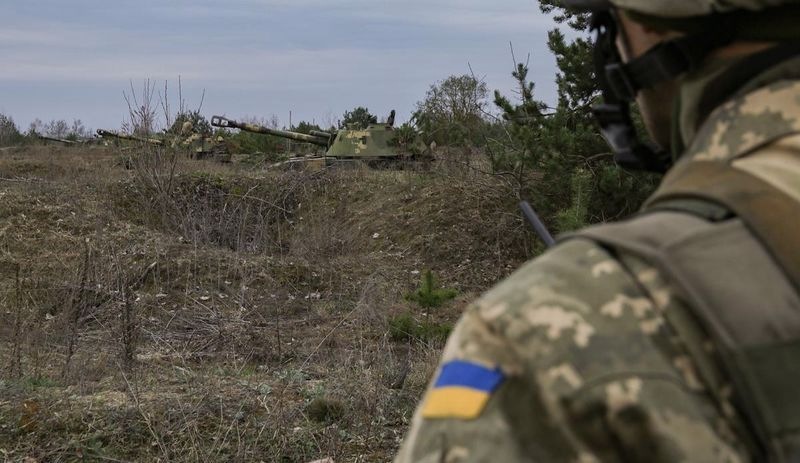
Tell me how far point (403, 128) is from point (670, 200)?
786 inches

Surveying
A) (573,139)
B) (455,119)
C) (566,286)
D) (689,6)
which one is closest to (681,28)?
(689,6)

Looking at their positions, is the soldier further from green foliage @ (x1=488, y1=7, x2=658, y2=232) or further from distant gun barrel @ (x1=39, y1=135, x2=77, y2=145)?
distant gun barrel @ (x1=39, y1=135, x2=77, y2=145)

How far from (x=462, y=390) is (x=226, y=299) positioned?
9.51 meters

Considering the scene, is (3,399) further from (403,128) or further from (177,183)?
(403,128)

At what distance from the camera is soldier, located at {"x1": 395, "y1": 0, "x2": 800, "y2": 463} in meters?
0.82

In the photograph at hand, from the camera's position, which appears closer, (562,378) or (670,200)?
(562,378)

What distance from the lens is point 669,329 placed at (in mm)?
865

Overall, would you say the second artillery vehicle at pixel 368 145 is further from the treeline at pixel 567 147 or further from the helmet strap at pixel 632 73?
the helmet strap at pixel 632 73

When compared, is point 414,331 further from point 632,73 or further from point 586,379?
point 586,379

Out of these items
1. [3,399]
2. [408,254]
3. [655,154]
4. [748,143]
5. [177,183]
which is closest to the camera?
[748,143]

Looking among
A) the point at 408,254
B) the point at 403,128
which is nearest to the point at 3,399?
the point at 408,254

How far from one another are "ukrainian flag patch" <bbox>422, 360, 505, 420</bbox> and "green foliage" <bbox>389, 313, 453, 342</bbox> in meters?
6.88

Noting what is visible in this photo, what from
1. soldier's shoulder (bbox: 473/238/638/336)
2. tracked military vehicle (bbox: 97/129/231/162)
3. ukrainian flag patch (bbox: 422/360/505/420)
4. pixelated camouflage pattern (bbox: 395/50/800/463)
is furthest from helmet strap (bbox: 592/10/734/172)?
tracked military vehicle (bbox: 97/129/231/162)

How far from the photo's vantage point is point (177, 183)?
54.1 ft
